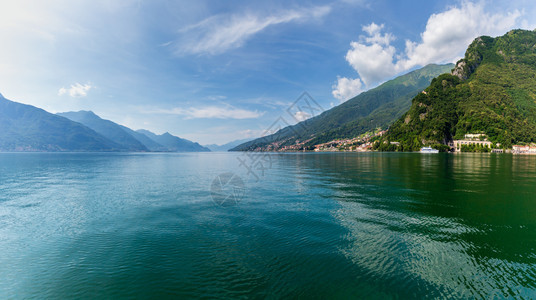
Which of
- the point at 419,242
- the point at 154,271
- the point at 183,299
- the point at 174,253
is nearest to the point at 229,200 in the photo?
the point at 174,253

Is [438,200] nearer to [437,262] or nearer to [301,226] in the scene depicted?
[437,262]

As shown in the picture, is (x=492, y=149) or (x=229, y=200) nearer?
(x=229, y=200)

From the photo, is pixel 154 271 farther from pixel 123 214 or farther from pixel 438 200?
pixel 438 200

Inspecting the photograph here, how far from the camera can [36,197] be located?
22188 mm

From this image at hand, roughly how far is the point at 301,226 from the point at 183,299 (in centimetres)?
831

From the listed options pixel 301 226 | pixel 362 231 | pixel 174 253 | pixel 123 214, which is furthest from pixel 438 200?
pixel 123 214

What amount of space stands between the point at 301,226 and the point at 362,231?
363 cm

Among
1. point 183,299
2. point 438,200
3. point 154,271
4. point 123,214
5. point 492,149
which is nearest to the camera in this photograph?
point 183,299

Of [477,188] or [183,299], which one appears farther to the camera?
[477,188]

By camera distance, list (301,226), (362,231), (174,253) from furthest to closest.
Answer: (301,226) → (362,231) → (174,253)

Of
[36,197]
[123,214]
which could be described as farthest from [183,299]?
[36,197]

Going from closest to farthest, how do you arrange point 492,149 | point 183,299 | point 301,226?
point 183,299 → point 301,226 → point 492,149

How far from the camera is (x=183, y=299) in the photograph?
7020 mm

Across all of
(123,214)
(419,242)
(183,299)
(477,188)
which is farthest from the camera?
(477,188)
